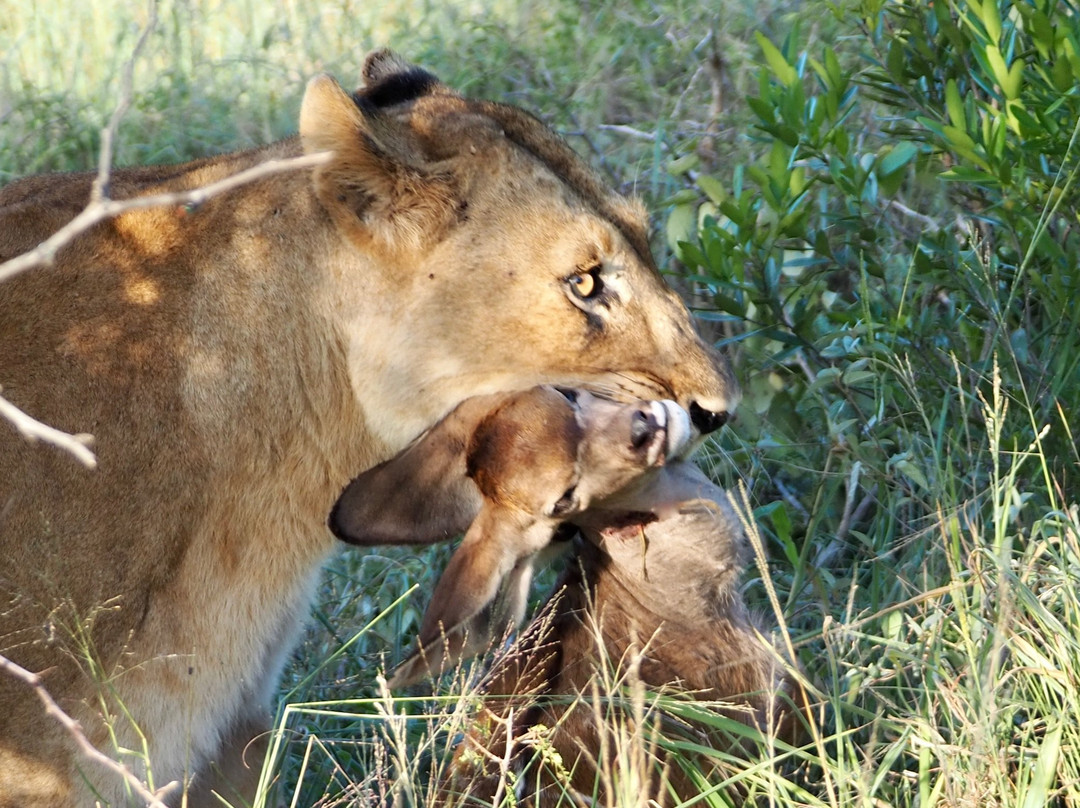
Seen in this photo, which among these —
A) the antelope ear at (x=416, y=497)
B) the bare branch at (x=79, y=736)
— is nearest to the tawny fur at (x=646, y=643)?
the antelope ear at (x=416, y=497)

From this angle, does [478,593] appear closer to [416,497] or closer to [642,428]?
[416,497]

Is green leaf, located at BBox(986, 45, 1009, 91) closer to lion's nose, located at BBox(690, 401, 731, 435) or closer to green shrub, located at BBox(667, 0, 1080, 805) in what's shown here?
green shrub, located at BBox(667, 0, 1080, 805)

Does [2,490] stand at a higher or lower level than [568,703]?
higher

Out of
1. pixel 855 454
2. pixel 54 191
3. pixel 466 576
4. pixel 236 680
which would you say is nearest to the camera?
pixel 466 576

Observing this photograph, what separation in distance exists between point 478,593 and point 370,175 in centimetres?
94

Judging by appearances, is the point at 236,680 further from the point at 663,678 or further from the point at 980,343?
the point at 980,343

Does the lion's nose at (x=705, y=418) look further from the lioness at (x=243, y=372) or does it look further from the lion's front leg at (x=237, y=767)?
the lion's front leg at (x=237, y=767)

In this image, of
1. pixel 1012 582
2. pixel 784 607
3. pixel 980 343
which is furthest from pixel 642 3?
pixel 1012 582

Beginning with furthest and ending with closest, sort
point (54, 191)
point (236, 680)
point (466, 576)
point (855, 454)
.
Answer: point (855, 454), point (54, 191), point (236, 680), point (466, 576)

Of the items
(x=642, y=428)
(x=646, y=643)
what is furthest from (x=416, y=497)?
(x=646, y=643)

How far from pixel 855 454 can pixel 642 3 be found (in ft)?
12.4

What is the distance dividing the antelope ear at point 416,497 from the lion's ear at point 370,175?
0.48 metres

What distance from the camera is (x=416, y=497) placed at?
2.87m

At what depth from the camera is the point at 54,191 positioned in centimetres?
325
